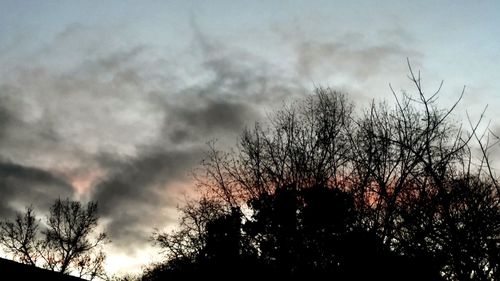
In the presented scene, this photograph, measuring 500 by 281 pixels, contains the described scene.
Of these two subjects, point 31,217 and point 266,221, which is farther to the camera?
point 31,217

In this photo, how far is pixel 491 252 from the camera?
4410mm

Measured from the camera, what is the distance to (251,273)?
22203mm

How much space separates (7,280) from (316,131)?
547 inches

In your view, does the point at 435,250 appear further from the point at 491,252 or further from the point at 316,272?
the point at 316,272

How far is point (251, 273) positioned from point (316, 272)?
5.52 m

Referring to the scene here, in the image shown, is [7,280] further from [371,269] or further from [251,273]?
[251,273]

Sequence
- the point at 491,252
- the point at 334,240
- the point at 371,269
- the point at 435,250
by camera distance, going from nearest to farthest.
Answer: the point at 491,252 < the point at 435,250 < the point at 371,269 < the point at 334,240

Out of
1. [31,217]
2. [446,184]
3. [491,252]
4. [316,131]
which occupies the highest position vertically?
[316,131]

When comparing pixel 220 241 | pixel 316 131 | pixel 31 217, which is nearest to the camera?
pixel 316 131

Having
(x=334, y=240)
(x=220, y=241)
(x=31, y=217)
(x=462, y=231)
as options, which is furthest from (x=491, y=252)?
(x=31, y=217)

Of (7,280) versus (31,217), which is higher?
(31,217)

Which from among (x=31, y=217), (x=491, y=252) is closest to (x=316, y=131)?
(x=491, y=252)

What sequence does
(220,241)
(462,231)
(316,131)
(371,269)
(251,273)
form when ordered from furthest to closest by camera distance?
(220,241)
(251,273)
(316,131)
(371,269)
(462,231)

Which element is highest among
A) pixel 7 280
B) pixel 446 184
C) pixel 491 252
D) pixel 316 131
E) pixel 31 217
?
pixel 316 131
